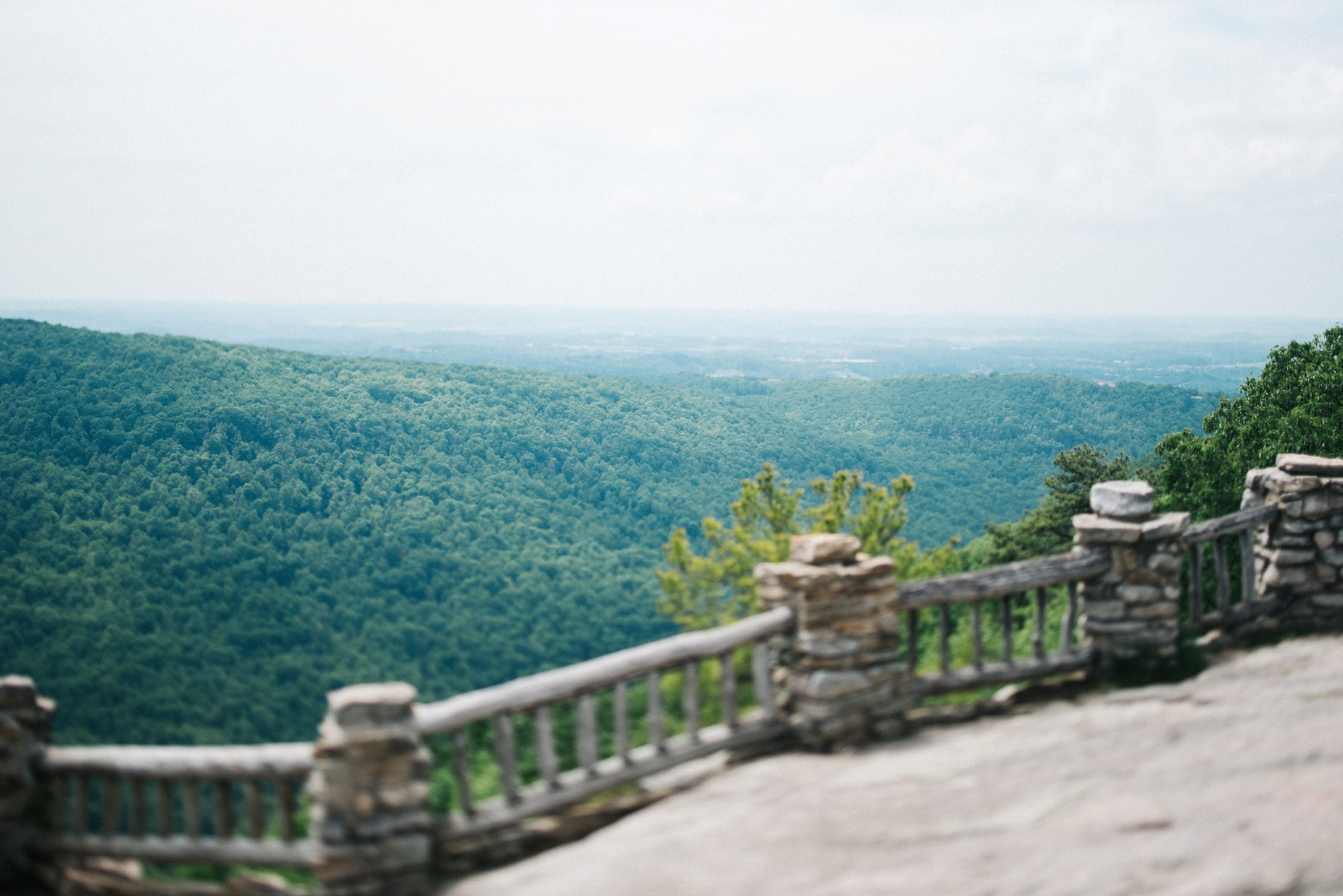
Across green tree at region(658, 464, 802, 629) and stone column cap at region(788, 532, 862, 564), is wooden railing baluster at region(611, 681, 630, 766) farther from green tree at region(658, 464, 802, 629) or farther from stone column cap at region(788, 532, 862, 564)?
green tree at region(658, 464, 802, 629)

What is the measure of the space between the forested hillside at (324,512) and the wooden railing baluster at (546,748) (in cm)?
1636

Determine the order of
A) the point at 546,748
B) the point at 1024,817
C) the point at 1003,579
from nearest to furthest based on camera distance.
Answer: the point at 1024,817, the point at 546,748, the point at 1003,579

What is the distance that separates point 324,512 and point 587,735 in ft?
108

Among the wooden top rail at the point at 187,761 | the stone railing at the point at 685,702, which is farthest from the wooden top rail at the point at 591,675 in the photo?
the wooden top rail at the point at 187,761

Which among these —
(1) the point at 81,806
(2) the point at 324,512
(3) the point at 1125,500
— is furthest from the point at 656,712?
(2) the point at 324,512

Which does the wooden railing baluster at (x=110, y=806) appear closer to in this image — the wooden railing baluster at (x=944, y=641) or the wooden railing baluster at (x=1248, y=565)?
the wooden railing baluster at (x=944, y=641)

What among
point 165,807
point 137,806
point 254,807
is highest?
point 254,807

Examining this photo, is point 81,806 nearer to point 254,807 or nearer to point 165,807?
point 165,807

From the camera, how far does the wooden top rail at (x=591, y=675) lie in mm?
6059

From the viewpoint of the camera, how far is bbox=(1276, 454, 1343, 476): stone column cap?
9227 millimetres

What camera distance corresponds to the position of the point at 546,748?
629 cm

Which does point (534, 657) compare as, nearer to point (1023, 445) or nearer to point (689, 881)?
point (689, 881)

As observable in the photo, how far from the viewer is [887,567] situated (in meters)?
7.24

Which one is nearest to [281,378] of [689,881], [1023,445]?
[689,881]
